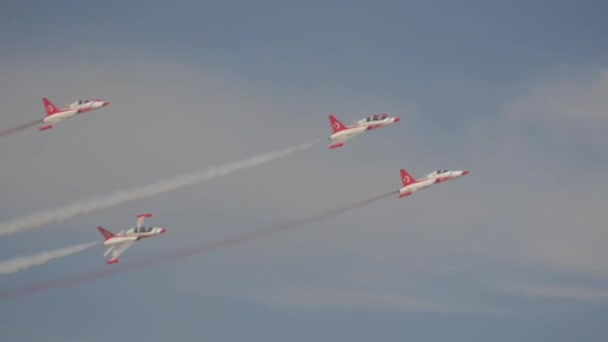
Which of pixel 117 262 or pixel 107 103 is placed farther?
pixel 107 103

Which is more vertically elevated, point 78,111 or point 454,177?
point 78,111

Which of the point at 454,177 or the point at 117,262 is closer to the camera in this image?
the point at 117,262

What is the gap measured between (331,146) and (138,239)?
108 ft

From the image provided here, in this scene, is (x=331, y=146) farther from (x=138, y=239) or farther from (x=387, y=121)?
(x=138, y=239)

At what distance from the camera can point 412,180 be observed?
18500cm

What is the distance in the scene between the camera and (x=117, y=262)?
17950cm

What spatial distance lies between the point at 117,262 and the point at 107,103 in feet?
93.5

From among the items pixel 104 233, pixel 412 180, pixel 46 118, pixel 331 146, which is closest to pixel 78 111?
pixel 46 118

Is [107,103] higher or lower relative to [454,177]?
higher

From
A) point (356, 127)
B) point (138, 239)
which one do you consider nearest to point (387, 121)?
point (356, 127)

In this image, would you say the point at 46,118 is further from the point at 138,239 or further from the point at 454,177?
the point at 454,177

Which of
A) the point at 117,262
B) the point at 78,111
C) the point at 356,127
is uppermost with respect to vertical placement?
the point at 78,111

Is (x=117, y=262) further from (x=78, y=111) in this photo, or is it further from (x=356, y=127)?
(x=356, y=127)

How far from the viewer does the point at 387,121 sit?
626 ft
